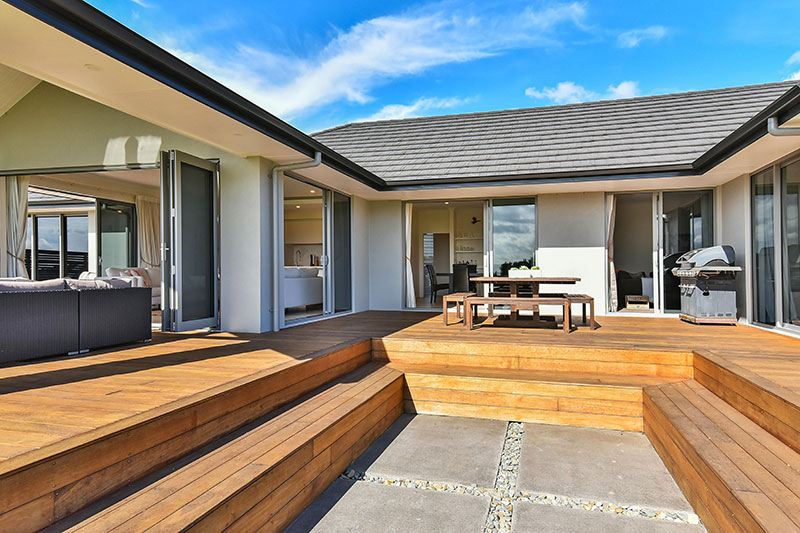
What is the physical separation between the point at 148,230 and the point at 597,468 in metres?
9.47

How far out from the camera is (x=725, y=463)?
2.46 metres

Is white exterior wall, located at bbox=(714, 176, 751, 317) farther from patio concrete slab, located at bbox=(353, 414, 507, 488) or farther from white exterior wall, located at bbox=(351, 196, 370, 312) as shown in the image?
white exterior wall, located at bbox=(351, 196, 370, 312)

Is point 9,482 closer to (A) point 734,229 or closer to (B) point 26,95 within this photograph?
(B) point 26,95

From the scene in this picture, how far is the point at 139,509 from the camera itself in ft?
6.36

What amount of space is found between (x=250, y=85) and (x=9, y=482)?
53.8 ft

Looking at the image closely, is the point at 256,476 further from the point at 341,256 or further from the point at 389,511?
the point at 341,256

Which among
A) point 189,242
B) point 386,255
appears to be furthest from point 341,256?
point 189,242

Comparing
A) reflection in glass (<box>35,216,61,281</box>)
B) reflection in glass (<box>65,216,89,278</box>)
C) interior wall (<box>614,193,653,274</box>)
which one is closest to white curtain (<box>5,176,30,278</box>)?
reflection in glass (<box>65,216,89,278</box>)

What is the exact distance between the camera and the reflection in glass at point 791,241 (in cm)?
510

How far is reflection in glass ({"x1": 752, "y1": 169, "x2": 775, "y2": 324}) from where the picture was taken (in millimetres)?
5664

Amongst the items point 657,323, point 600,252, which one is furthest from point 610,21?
point 657,323

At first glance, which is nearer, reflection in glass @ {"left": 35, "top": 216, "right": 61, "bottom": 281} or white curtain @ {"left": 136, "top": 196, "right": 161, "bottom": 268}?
white curtain @ {"left": 136, "top": 196, "right": 161, "bottom": 268}

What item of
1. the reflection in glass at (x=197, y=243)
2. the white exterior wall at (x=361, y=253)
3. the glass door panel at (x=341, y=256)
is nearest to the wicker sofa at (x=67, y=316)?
the reflection in glass at (x=197, y=243)

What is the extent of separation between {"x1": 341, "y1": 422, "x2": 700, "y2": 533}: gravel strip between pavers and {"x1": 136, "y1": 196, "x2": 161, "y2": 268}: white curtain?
322 inches
